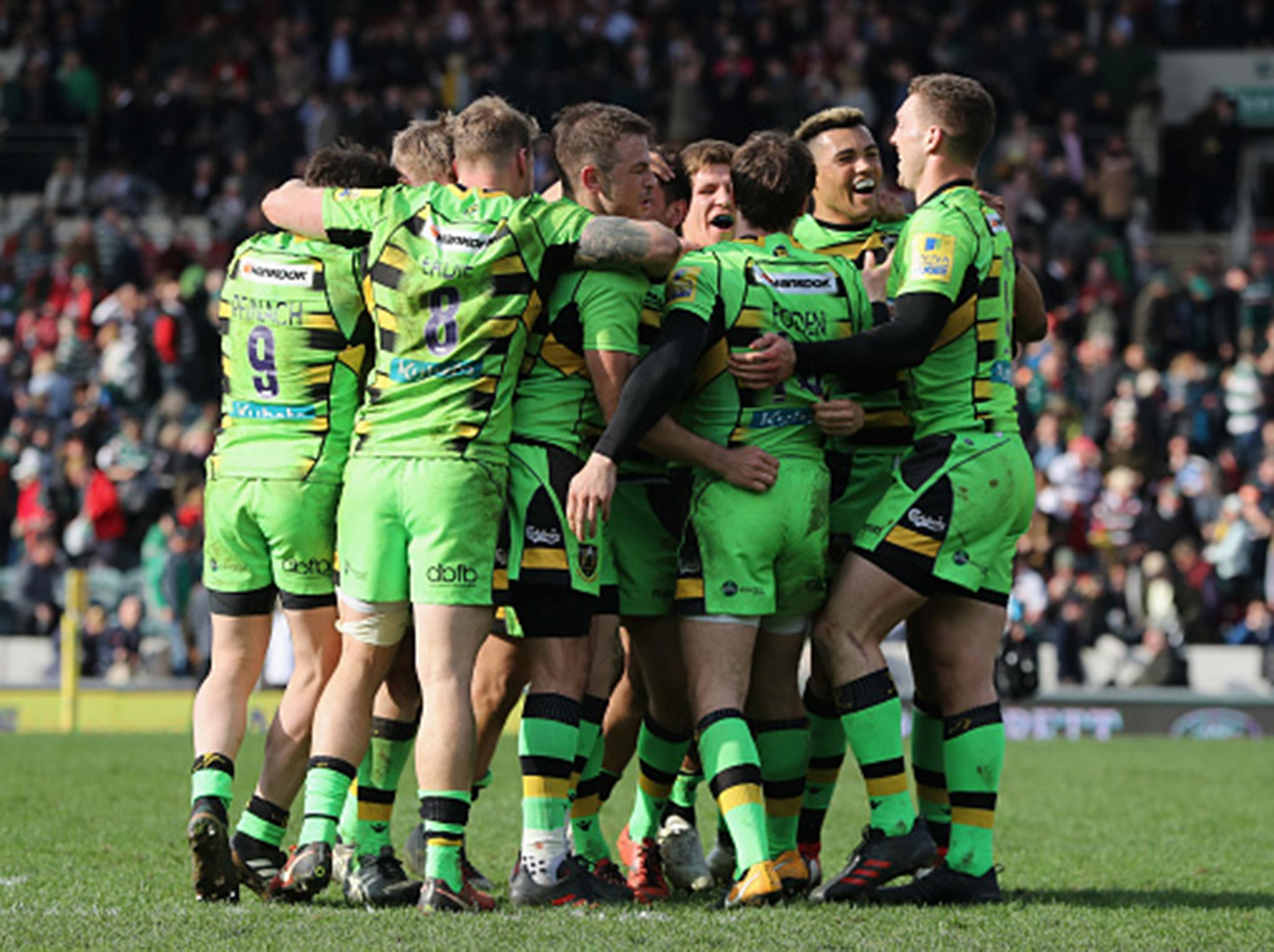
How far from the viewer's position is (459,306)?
6.65 metres

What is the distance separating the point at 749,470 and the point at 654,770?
1367mm

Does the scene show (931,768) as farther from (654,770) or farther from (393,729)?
(393,729)

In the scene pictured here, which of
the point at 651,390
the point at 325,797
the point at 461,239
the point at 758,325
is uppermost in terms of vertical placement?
the point at 461,239

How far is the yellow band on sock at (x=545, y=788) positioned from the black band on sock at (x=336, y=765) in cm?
61

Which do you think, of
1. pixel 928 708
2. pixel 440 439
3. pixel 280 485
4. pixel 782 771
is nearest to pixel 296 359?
pixel 280 485

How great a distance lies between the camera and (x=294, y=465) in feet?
23.2

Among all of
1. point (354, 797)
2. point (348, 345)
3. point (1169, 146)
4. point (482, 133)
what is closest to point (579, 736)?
point (354, 797)

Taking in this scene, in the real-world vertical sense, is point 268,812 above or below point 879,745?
below

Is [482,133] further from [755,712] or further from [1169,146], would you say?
[1169,146]

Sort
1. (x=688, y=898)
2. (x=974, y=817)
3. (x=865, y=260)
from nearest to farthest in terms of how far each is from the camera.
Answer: (x=974, y=817), (x=688, y=898), (x=865, y=260)

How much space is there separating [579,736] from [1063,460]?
1349 cm

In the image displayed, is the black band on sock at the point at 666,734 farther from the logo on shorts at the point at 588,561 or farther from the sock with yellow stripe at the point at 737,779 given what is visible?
the logo on shorts at the point at 588,561

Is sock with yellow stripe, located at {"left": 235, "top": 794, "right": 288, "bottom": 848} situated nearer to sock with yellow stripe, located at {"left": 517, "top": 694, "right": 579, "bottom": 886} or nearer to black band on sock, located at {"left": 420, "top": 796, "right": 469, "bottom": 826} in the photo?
black band on sock, located at {"left": 420, "top": 796, "right": 469, "bottom": 826}

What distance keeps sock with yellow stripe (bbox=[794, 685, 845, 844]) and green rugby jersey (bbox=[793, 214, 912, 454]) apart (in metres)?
1.01
